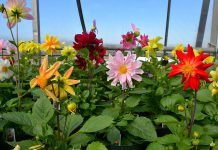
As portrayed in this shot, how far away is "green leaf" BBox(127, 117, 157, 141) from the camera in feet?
3.15

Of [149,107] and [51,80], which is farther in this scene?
[149,107]

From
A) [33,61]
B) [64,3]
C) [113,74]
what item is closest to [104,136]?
[113,74]

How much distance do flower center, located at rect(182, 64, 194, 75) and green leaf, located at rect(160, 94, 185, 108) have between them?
0.95ft

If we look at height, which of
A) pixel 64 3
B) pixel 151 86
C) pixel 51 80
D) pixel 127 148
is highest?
pixel 64 3

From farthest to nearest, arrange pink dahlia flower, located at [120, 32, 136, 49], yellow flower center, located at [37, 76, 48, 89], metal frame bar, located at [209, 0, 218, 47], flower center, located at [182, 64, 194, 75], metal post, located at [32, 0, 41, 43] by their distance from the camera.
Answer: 1. metal frame bar, located at [209, 0, 218, 47]
2. metal post, located at [32, 0, 41, 43]
3. pink dahlia flower, located at [120, 32, 136, 49]
4. flower center, located at [182, 64, 194, 75]
5. yellow flower center, located at [37, 76, 48, 89]

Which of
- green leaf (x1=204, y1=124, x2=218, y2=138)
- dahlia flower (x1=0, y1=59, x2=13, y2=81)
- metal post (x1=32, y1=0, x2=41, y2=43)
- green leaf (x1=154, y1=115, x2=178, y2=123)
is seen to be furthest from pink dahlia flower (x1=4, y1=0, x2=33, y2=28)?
metal post (x1=32, y1=0, x2=41, y2=43)

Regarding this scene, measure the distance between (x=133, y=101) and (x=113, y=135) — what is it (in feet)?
0.63

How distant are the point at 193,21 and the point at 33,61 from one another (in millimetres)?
3613

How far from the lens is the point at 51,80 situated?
2.31 feet

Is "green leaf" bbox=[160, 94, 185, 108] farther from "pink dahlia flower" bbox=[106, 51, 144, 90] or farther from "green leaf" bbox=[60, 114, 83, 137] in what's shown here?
"green leaf" bbox=[60, 114, 83, 137]

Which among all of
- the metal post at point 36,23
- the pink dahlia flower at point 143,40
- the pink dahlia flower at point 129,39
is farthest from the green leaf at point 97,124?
the metal post at point 36,23

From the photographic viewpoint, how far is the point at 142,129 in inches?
38.9

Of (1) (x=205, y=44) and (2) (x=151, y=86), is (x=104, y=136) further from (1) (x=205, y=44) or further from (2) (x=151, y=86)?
(1) (x=205, y=44)

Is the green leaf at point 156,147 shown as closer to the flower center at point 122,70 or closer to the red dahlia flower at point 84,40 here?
the flower center at point 122,70
